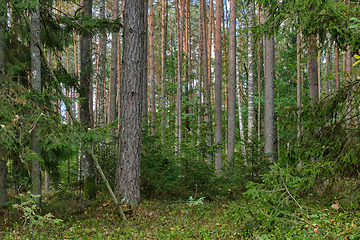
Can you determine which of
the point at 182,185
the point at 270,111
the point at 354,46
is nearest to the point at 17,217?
the point at 182,185

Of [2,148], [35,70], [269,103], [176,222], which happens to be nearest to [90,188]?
[2,148]

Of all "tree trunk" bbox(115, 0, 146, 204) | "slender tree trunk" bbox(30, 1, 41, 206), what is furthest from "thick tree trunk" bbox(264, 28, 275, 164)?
"slender tree trunk" bbox(30, 1, 41, 206)

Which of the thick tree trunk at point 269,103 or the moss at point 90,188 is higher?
the thick tree trunk at point 269,103

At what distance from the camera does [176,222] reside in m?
6.24

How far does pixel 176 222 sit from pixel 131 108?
3001 mm

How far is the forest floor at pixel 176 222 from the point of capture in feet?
14.3

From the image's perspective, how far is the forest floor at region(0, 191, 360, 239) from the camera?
14.3 ft

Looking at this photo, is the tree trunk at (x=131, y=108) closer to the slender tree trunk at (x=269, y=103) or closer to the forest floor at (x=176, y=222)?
the forest floor at (x=176, y=222)

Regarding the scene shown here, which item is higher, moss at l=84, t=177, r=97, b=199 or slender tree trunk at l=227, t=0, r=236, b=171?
slender tree trunk at l=227, t=0, r=236, b=171

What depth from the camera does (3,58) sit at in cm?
660

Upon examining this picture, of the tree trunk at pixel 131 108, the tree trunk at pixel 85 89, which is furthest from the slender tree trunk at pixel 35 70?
the tree trunk at pixel 85 89

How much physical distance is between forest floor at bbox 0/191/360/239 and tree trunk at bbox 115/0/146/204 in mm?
584

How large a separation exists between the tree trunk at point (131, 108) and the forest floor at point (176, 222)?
1.92 feet

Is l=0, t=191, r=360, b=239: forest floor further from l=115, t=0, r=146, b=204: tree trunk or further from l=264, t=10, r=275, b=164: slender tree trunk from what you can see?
l=264, t=10, r=275, b=164: slender tree trunk
